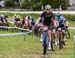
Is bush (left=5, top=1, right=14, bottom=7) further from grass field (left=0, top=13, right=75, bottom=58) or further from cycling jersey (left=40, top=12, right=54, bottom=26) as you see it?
cycling jersey (left=40, top=12, right=54, bottom=26)

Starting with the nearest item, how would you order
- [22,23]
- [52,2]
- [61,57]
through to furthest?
[61,57] < [22,23] < [52,2]

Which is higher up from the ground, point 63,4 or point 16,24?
point 16,24

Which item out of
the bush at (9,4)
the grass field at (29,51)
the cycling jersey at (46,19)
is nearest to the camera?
the cycling jersey at (46,19)

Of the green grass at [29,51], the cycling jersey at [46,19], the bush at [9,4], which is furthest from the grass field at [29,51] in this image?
the bush at [9,4]

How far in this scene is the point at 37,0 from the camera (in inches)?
3809

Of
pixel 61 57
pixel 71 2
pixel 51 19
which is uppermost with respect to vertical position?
pixel 51 19

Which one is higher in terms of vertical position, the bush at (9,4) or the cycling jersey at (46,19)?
the cycling jersey at (46,19)

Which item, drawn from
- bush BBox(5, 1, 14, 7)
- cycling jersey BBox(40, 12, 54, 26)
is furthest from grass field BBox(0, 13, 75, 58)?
bush BBox(5, 1, 14, 7)

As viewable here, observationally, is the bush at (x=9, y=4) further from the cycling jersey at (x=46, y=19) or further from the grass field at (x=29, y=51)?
the cycling jersey at (x=46, y=19)

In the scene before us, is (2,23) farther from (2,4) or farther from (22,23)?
(2,4)

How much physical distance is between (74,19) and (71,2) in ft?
146

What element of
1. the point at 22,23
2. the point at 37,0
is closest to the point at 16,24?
the point at 22,23

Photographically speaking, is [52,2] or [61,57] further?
[52,2]

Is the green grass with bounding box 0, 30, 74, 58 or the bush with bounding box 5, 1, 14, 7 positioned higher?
the green grass with bounding box 0, 30, 74, 58
